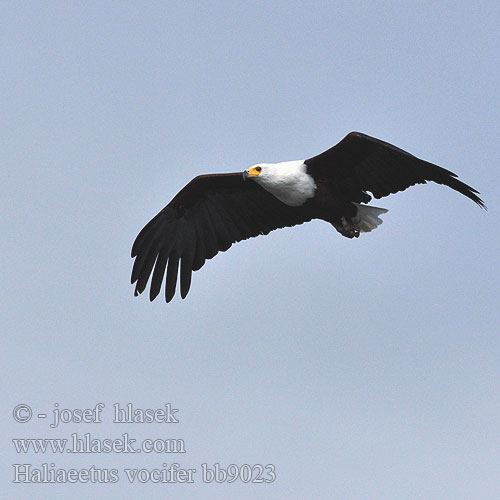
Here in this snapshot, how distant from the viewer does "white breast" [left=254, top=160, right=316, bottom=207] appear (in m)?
15.4

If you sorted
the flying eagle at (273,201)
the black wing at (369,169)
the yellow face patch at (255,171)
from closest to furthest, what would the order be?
1. the black wing at (369,169)
2. the flying eagle at (273,201)
3. the yellow face patch at (255,171)

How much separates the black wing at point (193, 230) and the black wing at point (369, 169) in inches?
63.4

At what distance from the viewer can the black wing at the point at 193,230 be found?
16.8 meters

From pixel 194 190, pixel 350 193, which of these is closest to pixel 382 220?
pixel 350 193

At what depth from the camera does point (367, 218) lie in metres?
16.0

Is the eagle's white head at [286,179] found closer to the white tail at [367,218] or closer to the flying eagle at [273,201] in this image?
the flying eagle at [273,201]

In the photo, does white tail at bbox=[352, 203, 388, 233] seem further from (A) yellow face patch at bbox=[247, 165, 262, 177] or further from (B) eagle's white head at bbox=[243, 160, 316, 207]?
(A) yellow face patch at bbox=[247, 165, 262, 177]

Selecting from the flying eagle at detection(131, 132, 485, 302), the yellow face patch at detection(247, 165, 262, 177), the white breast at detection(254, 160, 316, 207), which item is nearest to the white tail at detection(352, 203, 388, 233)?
the flying eagle at detection(131, 132, 485, 302)

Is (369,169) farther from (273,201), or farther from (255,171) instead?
(273,201)

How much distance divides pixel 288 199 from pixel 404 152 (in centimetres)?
219

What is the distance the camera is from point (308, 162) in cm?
1543

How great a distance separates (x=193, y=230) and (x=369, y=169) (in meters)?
3.29

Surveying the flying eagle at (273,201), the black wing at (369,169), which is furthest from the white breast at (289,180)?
the black wing at (369,169)

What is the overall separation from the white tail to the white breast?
928 millimetres
